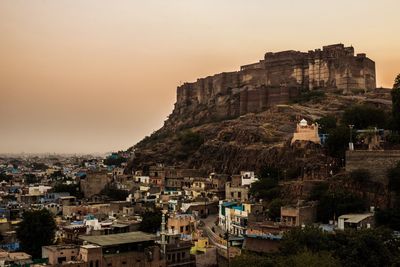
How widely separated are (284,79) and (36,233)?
38839mm

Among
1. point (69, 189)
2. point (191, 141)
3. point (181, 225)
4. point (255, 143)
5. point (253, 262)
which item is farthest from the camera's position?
point (191, 141)

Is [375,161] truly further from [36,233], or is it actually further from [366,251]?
[36,233]

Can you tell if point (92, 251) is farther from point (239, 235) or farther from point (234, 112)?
point (234, 112)

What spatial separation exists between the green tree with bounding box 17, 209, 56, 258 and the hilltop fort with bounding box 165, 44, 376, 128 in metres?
34.4

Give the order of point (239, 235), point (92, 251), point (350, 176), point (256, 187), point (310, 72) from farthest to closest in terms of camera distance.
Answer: point (310, 72)
point (256, 187)
point (350, 176)
point (239, 235)
point (92, 251)

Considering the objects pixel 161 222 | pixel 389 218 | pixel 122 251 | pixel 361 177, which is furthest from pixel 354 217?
pixel 122 251

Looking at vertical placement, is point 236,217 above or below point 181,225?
above

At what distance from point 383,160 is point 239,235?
885 cm

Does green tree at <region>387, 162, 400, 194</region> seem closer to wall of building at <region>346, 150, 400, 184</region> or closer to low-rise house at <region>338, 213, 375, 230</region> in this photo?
wall of building at <region>346, 150, 400, 184</region>

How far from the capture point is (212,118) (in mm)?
67688

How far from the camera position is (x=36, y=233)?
96.5 feet

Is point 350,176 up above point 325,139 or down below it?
below

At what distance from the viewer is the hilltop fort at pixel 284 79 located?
58906 mm

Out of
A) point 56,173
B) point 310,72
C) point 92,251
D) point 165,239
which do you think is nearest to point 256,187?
point 165,239
